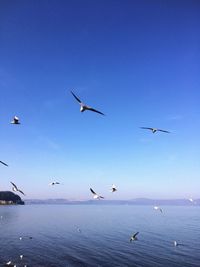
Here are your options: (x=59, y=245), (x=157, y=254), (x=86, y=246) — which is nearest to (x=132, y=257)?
(x=157, y=254)

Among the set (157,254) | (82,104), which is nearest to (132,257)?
(157,254)

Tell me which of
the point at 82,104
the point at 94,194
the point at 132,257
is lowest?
the point at 132,257

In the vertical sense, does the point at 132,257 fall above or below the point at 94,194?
below

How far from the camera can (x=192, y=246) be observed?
81.1 meters

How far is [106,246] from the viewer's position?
7919 cm

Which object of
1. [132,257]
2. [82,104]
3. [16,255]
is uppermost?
[82,104]

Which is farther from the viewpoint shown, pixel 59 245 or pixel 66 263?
pixel 59 245

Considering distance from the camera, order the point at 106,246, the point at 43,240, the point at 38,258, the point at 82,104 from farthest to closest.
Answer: the point at 43,240 < the point at 106,246 < the point at 38,258 < the point at 82,104

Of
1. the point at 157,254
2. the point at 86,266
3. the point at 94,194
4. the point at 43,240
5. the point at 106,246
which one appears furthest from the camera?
the point at 43,240

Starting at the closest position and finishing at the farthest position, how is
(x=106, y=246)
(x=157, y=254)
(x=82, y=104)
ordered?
(x=82, y=104)
(x=157, y=254)
(x=106, y=246)

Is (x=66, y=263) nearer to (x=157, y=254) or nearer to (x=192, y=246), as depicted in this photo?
(x=157, y=254)

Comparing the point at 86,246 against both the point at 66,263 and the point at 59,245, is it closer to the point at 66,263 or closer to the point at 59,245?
the point at 59,245

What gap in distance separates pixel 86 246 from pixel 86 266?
74.0ft

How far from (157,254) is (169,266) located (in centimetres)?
1120
